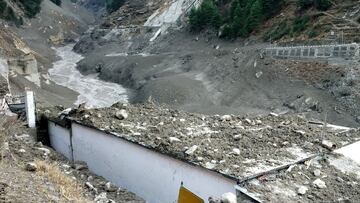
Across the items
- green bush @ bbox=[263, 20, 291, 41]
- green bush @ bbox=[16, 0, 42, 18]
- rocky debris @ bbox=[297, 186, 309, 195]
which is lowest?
rocky debris @ bbox=[297, 186, 309, 195]

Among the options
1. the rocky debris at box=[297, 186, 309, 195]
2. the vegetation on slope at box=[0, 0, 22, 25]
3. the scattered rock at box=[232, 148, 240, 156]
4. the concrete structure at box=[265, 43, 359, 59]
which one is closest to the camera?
the rocky debris at box=[297, 186, 309, 195]

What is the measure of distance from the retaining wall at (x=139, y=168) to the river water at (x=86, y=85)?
821 inches

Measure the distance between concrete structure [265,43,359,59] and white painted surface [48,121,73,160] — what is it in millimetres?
23168

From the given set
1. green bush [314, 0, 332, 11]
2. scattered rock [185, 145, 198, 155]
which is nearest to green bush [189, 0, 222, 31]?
green bush [314, 0, 332, 11]

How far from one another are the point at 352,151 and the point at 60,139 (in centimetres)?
955

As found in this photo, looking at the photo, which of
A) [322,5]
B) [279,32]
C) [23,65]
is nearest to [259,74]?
[279,32]

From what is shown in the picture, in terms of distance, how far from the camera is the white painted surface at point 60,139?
49.3 feet

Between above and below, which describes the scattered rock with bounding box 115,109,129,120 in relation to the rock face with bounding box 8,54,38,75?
above

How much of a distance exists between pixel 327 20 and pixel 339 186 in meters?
33.3

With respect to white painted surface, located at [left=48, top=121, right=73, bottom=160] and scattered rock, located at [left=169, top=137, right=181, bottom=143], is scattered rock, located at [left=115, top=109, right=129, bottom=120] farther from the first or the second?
scattered rock, located at [left=169, top=137, right=181, bottom=143]

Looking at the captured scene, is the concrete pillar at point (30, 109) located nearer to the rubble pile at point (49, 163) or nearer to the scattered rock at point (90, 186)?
the rubble pile at point (49, 163)

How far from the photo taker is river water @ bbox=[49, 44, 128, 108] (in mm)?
40188

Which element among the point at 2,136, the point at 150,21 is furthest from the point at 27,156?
the point at 150,21

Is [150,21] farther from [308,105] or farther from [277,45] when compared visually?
[308,105]
